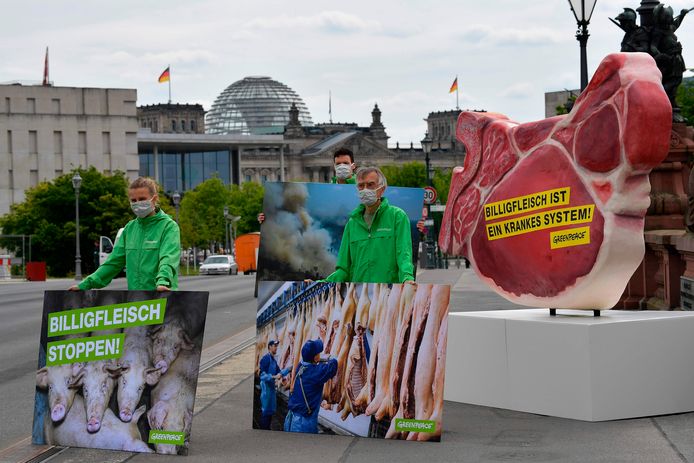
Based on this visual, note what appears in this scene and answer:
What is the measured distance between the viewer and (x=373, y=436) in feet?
30.2

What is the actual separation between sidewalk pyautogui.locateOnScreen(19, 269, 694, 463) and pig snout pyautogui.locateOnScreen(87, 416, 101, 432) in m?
0.17

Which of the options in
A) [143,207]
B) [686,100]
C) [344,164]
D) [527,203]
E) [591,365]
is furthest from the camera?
[686,100]

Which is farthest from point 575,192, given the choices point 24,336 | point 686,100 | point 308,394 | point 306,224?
point 686,100

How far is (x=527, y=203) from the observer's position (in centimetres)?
1140

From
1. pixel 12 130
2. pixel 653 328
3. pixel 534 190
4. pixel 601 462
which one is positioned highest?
pixel 12 130

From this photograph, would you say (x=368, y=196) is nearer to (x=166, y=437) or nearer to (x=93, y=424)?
(x=166, y=437)

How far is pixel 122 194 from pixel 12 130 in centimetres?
2950

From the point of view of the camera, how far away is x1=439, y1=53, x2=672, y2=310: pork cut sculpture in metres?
10.2

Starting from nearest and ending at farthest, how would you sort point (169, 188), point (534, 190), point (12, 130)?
point (534, 190) → point (12, 130) → point (169, 188)

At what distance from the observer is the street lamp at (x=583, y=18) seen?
19000 millimetres

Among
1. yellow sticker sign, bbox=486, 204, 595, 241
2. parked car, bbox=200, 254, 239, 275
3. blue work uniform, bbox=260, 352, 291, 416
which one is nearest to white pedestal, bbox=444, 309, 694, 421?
yellow sticker sign, bbox=486, 204, 595, 241

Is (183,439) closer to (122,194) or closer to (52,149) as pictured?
(122,194)

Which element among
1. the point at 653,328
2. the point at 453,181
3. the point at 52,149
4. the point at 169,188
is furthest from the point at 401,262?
the point at 169,188

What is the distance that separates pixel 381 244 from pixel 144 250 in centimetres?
177
